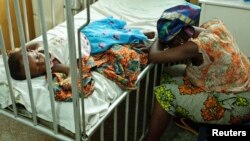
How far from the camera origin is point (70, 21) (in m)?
0.94

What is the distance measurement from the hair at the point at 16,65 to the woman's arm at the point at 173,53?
2.05ft

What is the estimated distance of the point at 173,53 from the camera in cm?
144

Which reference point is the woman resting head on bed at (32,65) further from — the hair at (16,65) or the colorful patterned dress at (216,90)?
the colorful patterned dress at (216,90)

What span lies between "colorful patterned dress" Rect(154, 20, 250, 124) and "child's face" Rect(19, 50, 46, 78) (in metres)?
0.59

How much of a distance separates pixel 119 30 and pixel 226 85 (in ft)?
2.21

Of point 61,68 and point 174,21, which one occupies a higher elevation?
point 174,21

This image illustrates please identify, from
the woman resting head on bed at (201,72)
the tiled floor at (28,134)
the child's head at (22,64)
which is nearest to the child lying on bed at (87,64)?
the child's head at (22,64)

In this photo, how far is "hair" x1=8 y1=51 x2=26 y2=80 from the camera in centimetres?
132

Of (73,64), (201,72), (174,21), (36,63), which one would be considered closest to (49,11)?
(36,63)

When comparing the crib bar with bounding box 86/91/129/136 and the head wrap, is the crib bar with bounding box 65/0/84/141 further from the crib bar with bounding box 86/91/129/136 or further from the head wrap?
the head wrap

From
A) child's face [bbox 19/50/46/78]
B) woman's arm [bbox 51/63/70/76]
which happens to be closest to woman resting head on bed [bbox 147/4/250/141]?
woman's arm [bbox 51/63/70/76]

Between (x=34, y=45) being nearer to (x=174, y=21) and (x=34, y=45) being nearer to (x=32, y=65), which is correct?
(x=32, y=65)

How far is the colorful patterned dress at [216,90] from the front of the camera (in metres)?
1.49

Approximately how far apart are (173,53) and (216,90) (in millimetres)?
323
